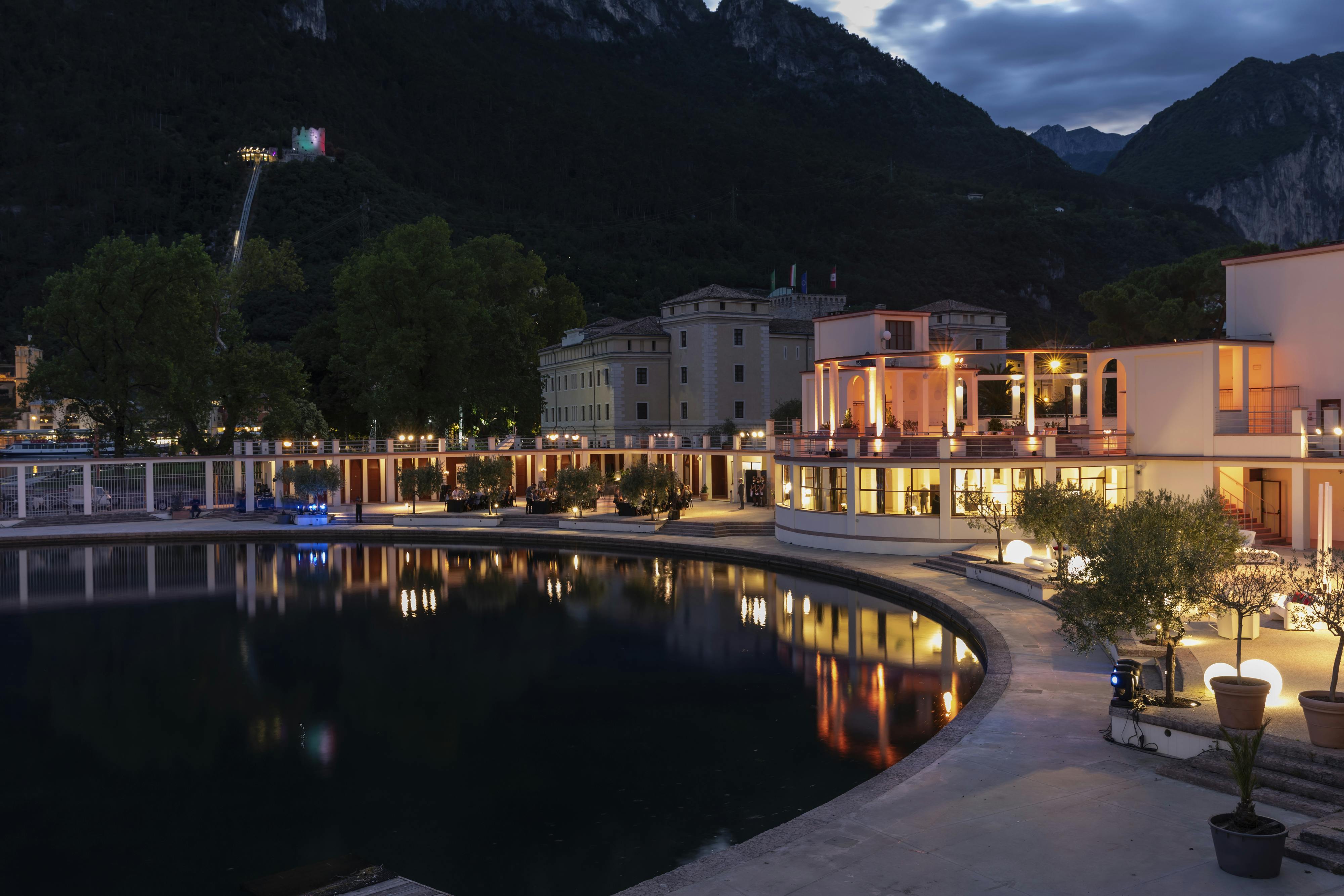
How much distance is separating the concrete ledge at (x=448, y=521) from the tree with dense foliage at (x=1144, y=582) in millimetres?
30011

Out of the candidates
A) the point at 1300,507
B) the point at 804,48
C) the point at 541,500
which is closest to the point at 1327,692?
the point at 1300,507

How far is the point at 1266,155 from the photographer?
507 ft

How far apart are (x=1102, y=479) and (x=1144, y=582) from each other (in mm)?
19977

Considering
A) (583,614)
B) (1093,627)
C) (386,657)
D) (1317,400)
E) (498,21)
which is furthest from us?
(498,21)

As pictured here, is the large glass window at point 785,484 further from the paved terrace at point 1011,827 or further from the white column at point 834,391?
the paved terrace at point 1011,827

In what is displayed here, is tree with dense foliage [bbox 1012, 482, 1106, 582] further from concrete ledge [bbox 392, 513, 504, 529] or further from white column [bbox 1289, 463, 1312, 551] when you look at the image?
concrete ledge [bbox 392, 513, 504, 529]

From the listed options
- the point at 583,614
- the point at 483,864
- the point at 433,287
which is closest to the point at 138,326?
the point at 433,287

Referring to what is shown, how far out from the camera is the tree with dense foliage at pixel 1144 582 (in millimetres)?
13211

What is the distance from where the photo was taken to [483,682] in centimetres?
1891

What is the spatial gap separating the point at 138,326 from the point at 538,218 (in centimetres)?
8446

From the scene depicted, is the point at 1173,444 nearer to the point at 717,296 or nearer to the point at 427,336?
the point at 717,296

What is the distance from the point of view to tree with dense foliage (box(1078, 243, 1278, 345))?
51.0m

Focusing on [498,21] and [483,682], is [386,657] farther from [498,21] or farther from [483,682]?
[498,21]

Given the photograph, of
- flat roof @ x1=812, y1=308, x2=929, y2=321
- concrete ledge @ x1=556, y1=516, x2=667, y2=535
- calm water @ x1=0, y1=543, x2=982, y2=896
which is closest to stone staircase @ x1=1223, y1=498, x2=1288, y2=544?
flat roof @ x1=812, y1=308, x2=929, y2=321
